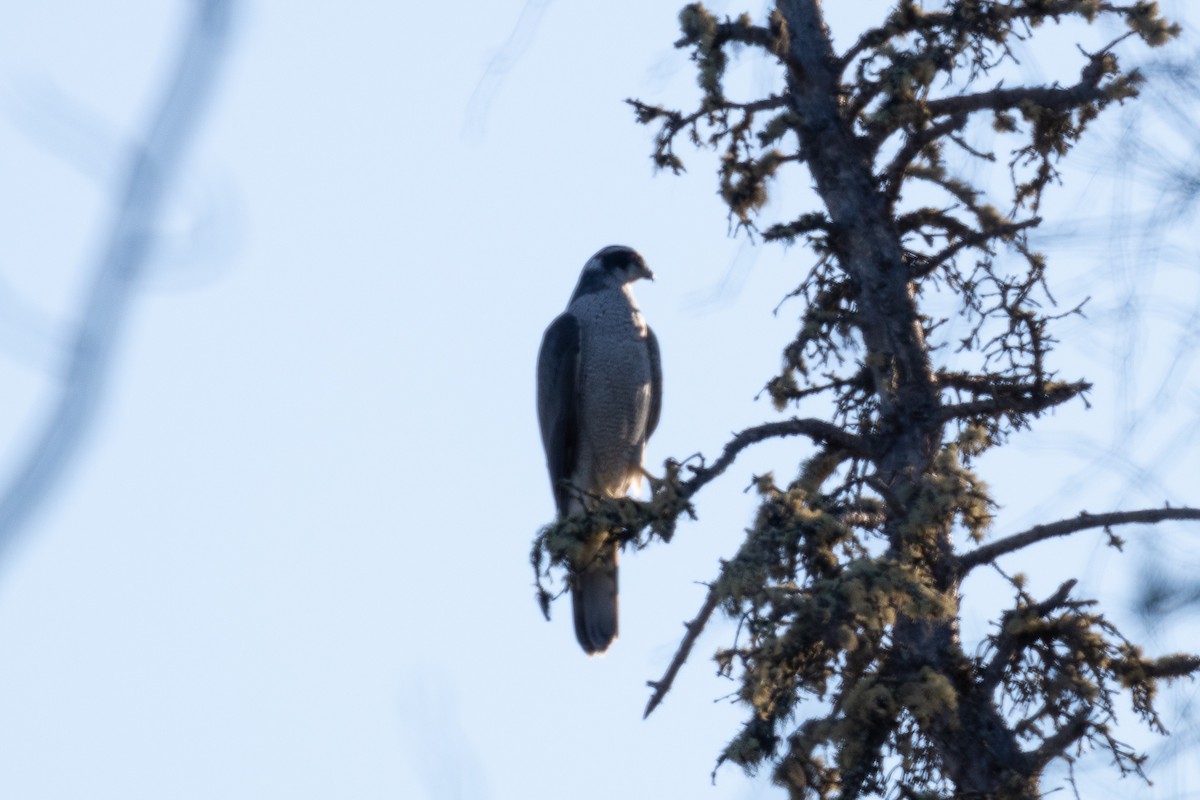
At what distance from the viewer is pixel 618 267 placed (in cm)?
952

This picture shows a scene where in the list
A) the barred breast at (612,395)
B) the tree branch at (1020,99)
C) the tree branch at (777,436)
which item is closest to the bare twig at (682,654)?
the tree branch at (777,436)

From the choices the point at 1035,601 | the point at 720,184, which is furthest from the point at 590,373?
the point at 1035,601

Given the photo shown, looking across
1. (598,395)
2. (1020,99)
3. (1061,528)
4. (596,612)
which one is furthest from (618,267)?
(1061,528)

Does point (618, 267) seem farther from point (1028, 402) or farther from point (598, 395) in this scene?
point (1028, 402)

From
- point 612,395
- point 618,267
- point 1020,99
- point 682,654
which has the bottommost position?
point 682,654

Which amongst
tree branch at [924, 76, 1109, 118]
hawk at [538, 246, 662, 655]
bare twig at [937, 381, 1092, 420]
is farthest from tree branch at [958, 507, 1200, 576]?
hawk at [538, 246, 662, 655]

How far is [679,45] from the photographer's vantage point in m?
6.18

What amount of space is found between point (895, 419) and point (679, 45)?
4.99 ft

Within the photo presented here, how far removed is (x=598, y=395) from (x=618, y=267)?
1021 mm

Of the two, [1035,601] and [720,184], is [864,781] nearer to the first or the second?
[1035,601]

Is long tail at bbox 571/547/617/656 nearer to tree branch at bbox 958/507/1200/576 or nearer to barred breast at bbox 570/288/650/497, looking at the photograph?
barred breast at bbox 570/288/650/497

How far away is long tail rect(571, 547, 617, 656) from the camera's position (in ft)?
26.8

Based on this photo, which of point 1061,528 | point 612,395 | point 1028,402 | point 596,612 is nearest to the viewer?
point 1061,528

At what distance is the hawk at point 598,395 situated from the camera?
8781mm
